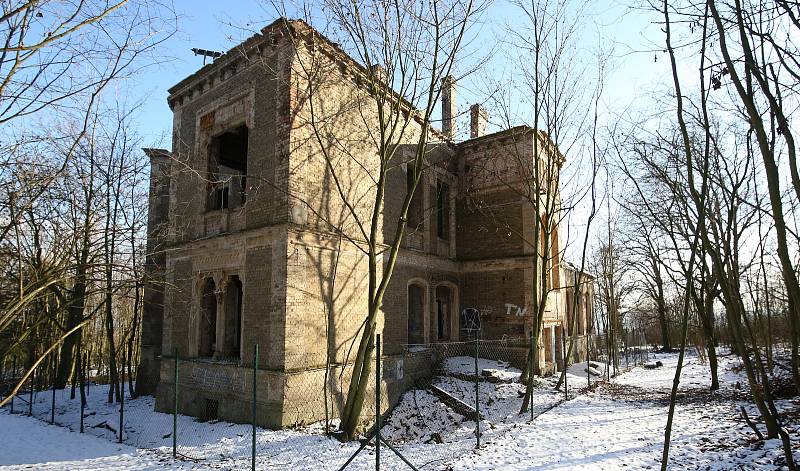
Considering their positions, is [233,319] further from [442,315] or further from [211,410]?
[442,315]

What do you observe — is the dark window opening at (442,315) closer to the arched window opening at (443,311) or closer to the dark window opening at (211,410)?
the arched window opening at (443,311)

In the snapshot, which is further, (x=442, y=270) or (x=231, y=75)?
(x=442, y=270)

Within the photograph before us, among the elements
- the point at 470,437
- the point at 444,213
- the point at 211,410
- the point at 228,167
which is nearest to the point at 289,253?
the point at 211,410

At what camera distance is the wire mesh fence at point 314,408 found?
942 cm

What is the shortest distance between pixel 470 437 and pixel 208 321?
28.5 feet

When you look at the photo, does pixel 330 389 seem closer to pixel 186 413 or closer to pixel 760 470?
pixel 186 413

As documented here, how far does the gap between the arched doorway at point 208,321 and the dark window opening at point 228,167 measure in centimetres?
262

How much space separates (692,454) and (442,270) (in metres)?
11.0

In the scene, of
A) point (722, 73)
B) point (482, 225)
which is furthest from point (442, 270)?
point (722, 73)

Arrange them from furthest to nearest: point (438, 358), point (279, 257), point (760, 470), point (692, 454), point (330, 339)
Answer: point (438, 358), point (330, 339), point (279, 257), point (692, 454), point (760, 470)

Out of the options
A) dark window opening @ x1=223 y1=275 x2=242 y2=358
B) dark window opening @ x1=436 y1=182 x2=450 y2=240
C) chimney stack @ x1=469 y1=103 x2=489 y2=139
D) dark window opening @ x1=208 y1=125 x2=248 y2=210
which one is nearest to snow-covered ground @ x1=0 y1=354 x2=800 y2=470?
dark window opening @ x1=223 y1=275 x2=242 y2=358

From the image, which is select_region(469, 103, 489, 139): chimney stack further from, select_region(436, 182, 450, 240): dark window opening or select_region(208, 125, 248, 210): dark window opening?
select_region(208, 125, 248, 210): dark window opening

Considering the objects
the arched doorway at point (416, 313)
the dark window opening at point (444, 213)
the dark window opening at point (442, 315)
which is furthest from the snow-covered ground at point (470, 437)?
the dark window opening at point (444, 213)

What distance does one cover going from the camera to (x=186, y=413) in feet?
43.4
